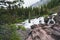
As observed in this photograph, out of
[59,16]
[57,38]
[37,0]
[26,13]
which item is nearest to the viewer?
[57,38]

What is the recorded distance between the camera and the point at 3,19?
738 centimetres

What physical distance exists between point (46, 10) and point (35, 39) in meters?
5.40

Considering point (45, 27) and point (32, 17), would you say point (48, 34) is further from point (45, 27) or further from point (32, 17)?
point (32, 17)

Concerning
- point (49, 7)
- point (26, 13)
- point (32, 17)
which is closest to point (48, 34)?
point (32, 17)

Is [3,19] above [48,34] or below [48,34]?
above

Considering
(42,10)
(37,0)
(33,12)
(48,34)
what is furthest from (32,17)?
(48,34)

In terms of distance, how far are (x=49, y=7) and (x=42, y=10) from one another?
28.2 inches

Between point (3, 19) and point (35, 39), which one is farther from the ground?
point (3, 19)

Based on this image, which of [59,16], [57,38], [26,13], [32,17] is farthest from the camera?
[26,13]

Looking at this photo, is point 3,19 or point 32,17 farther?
point 32,17

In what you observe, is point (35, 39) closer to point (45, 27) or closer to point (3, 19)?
point (45, 27)

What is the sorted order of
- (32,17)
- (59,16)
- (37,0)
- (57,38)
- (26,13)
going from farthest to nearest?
(37,0)
(26,13)
(32,17)
(59,16)
(57,38)

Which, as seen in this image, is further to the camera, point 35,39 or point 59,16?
point 59,16

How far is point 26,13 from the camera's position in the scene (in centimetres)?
1238
